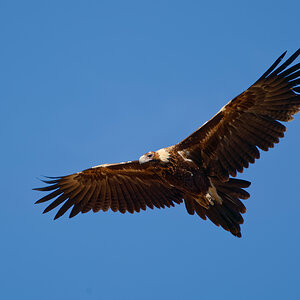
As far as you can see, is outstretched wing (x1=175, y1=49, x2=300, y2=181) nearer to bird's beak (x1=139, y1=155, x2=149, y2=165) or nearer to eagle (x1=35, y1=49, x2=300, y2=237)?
eagle (x1=35, y1=49, x2=300, y2=237)

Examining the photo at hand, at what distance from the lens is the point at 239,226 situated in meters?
11.7

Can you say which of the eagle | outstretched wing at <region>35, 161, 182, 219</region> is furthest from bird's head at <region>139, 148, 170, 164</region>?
outstretched wing at <region>35, 161, 182, 219</region>

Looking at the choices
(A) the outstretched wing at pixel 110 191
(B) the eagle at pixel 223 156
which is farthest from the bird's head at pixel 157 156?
(A) the outstretched wing at pixel 110 191

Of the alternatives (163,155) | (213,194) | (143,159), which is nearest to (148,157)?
(143,159)

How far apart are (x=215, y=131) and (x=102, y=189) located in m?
3.17

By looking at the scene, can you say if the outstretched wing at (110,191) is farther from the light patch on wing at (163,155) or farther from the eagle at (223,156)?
the light patch on wing at (163,155)

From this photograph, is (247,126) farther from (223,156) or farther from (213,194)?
(213,194)

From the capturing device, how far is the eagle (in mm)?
11352

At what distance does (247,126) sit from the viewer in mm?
11609

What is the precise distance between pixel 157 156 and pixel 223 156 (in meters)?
1.33

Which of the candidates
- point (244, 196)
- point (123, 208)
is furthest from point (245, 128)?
point (123, 208)

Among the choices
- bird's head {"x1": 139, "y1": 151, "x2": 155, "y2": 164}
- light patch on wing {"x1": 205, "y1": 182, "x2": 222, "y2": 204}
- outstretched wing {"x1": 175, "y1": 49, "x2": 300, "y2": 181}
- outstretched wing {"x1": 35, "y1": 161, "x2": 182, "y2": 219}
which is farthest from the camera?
outstretched wing {"x1": 35, "y1": 161, "x2": 182, "y2": 219}

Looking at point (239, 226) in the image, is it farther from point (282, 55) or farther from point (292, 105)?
point (282, 55)

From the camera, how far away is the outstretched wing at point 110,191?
13070mm
